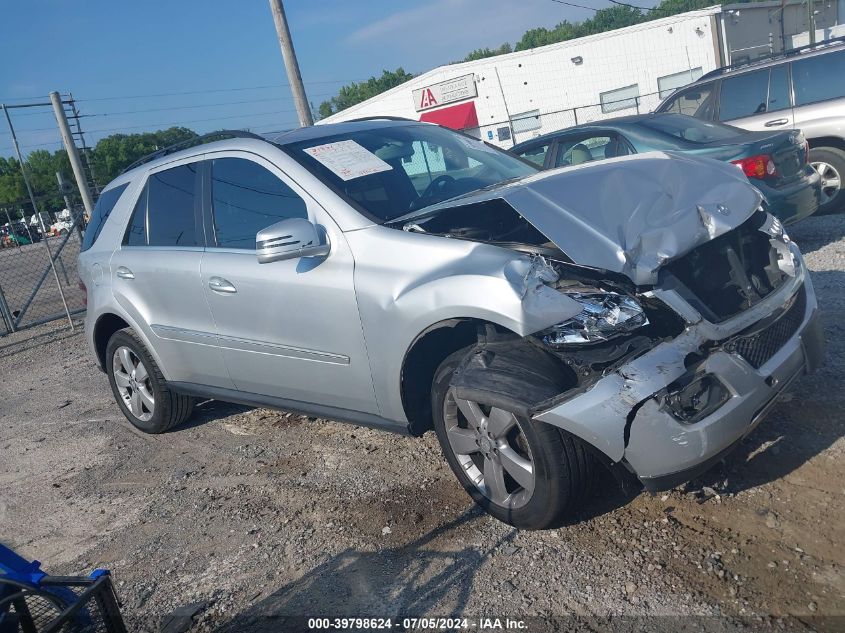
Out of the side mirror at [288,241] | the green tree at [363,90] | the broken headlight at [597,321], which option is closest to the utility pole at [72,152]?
the side mirror at [288,241]

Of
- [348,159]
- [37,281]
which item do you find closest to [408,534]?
[348,159]

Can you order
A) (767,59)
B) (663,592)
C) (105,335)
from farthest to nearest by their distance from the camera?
(767,59), (105,335), (663,592)

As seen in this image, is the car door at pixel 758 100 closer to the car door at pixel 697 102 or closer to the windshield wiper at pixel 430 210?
the car door at pixel 697 102

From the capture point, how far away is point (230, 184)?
14.7ft

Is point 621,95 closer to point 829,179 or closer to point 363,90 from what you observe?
point 829,179

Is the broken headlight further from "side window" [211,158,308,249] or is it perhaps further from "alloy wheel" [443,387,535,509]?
"side window" [211,158,308,249]

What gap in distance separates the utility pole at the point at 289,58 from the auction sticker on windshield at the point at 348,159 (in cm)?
807

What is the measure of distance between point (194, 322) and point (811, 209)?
5.70 meters

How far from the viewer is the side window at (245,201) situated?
4.11 metres

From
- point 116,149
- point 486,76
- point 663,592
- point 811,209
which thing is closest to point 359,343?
point 663,592

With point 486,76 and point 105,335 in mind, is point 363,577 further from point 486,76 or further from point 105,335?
point 486,76

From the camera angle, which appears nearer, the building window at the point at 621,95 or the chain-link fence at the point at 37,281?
the chain-link fence at the point at 37,281

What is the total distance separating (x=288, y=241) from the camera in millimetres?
3625

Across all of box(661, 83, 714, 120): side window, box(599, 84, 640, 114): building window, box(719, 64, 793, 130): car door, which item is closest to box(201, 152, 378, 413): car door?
box(661, 83, 714, 120): side window
